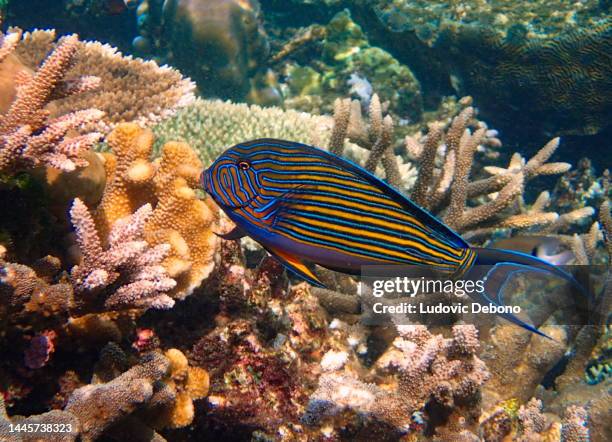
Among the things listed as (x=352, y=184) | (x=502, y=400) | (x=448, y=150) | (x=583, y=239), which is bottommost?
(x=502, y=400)

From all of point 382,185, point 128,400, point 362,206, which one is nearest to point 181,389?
point 128,400

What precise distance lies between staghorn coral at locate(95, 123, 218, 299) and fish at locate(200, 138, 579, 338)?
2.95 ft

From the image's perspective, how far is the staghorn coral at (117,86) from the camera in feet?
13.3

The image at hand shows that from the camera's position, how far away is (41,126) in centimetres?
212

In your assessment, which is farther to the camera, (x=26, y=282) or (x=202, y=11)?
(x=202, y=11)

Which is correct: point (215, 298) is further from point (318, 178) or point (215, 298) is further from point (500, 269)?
point (500, 269)

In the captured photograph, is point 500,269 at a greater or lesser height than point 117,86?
greater

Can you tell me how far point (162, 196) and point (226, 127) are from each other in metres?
3.12

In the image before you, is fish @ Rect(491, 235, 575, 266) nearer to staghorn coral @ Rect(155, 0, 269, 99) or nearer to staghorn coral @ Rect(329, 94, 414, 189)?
staghorn coral @ Rect(329, 94, 414, 189)

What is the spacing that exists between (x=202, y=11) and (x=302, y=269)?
800 cm

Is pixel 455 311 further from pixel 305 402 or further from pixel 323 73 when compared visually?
pixel 323 73

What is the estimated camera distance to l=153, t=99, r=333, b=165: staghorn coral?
514 centimetres

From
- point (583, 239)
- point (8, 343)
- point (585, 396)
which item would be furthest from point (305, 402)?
point (583, 239)

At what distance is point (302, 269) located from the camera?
154 cm
